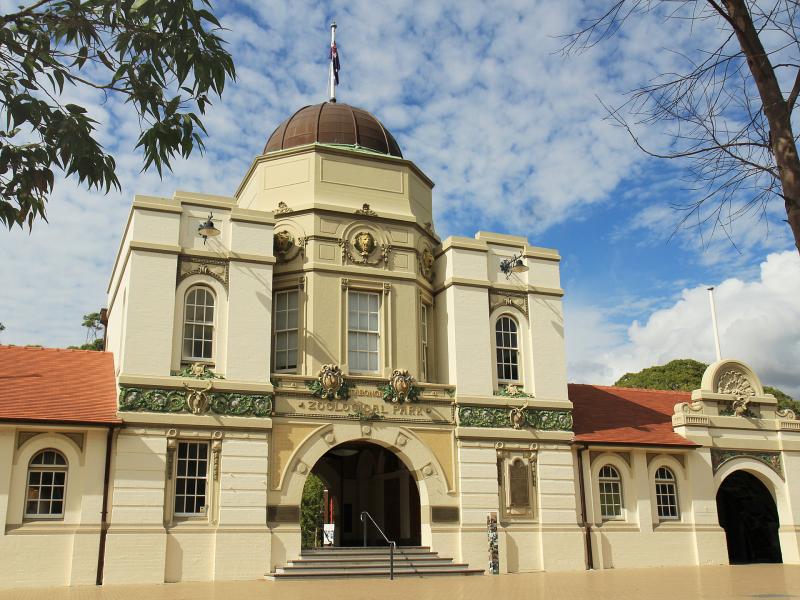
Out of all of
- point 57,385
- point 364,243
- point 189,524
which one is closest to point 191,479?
point 189,524

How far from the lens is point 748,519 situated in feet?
91.1

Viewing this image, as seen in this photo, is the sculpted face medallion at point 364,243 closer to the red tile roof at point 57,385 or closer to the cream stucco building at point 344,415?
the cream stucco building at point 344,415

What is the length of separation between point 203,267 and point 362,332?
4617mm

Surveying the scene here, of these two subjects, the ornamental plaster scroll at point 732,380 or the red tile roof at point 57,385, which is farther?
the ornamental plaster scroll at point 732,380

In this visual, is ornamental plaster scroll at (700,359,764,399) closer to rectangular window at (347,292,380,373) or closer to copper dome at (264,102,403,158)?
rectangular window at (347,292,380,373)

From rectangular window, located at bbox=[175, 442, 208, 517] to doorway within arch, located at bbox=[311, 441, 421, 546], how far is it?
4.76m

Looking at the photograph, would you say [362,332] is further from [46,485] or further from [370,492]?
[46,485]

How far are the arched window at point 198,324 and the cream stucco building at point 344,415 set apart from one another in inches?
2.0

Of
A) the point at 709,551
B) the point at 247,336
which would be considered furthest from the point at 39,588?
the point at 709,551

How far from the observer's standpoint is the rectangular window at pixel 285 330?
74.8ft

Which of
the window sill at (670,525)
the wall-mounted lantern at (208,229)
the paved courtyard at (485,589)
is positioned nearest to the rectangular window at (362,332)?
the wall-mounted lantern at (208,229)

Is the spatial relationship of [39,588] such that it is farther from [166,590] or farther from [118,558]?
[166,590]

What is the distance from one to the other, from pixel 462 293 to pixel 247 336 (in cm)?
626

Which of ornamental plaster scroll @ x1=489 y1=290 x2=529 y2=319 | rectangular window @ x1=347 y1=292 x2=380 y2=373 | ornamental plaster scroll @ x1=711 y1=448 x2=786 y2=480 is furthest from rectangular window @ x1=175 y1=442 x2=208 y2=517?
ornamental plaster scroll @ x1=711 y1=448 x2=786 y2=480
